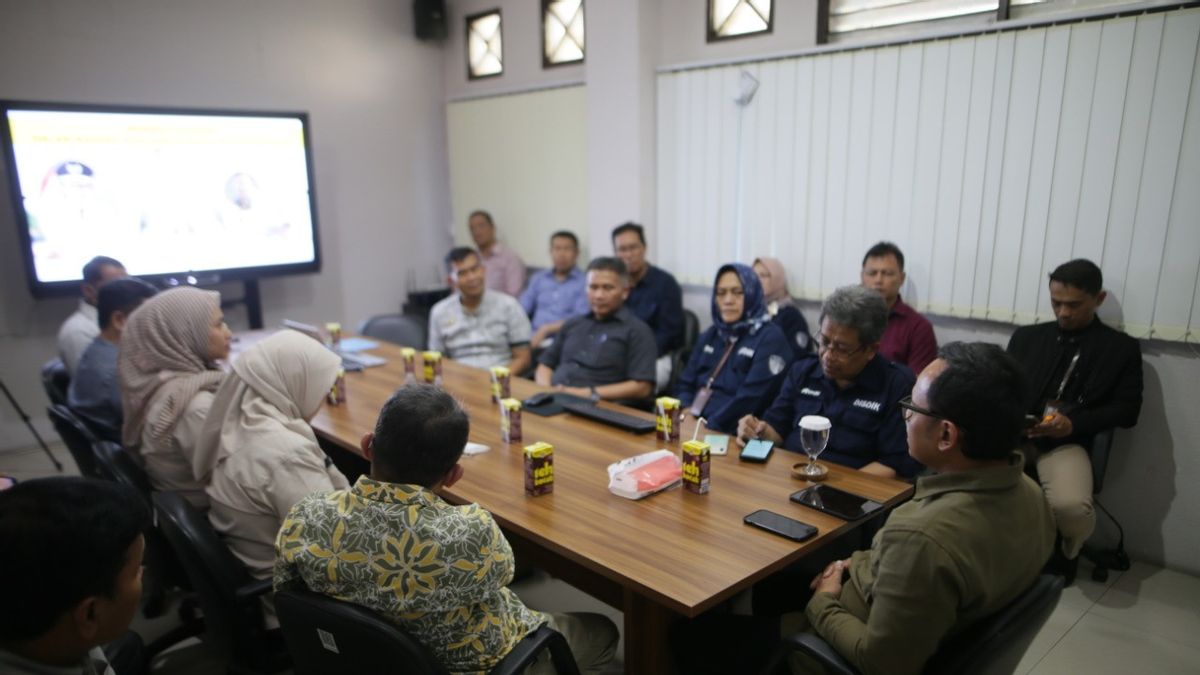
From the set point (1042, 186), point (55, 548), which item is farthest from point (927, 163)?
point (55, 548)

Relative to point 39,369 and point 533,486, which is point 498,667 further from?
point 39,369

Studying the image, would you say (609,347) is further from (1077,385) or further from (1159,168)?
(1159,168)

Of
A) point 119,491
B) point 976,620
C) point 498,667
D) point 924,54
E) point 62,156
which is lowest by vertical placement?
point 498,667

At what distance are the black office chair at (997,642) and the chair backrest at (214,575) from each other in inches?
52.8

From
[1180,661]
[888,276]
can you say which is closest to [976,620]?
[1180,661]

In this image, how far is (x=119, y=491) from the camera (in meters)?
1.11

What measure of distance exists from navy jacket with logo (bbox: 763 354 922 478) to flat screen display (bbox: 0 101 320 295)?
13.4ft

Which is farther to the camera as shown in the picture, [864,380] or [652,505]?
[864,380]

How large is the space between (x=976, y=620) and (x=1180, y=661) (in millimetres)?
1813

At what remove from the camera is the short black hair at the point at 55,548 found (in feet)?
3.17

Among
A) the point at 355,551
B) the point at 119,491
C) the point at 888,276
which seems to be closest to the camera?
the point at 119,491

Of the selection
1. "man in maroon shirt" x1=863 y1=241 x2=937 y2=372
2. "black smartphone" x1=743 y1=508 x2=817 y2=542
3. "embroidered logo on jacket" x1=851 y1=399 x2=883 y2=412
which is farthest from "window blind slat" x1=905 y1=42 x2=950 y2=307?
"black smartphone" x1=743 y1=508 x2=817 y2=542

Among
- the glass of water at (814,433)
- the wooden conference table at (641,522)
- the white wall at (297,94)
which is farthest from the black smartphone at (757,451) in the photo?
the white wall at (297,94)

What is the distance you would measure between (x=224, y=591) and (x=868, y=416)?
187 cm
